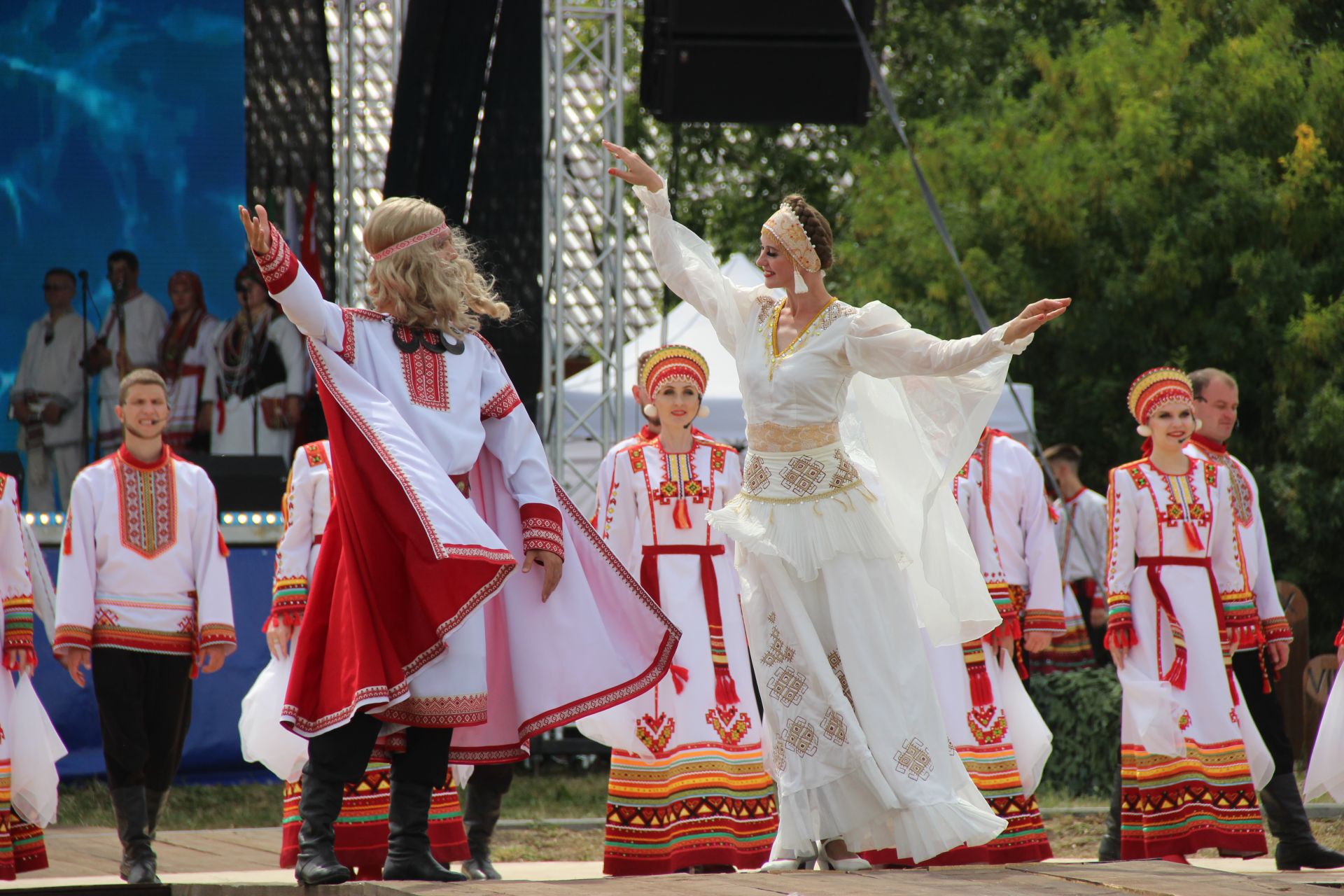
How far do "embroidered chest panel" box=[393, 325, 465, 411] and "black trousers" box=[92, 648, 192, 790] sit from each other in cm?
233

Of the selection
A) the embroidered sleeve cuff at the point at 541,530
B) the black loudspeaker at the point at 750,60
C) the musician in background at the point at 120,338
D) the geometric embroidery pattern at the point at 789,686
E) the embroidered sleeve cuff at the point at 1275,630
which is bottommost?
the geometric embroidery pattern at the point at 789,686

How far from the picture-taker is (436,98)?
31.3 ft

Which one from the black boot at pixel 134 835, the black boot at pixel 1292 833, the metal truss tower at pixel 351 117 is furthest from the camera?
the metal truss tower at pixel 351 117

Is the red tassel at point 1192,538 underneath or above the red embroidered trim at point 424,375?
underneath

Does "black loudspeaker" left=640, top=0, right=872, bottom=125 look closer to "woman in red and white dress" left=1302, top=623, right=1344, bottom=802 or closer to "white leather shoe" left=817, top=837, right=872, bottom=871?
"woman in red and white dress" left=1302, top=623, right=1344, bottom=802

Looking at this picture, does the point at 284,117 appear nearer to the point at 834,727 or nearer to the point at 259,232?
the point at 259,232

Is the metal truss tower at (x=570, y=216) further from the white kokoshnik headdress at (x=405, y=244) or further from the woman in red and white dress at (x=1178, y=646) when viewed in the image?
the white kokoshnik headdress at (x=405, y=244)

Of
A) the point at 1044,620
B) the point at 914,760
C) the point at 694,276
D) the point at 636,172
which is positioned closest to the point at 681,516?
the point at 1044,620

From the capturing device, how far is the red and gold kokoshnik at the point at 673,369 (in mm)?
6684

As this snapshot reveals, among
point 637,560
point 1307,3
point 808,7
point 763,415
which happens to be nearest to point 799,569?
point 763,415

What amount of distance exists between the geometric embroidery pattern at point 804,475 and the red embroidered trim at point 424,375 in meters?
1.02

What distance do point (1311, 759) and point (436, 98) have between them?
18.2ft

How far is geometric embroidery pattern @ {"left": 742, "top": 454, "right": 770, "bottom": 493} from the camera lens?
4.91 metres

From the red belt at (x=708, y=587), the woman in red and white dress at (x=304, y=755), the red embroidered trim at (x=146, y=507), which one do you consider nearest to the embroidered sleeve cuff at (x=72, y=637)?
the red embroidered trim at (x=146, y=507)
